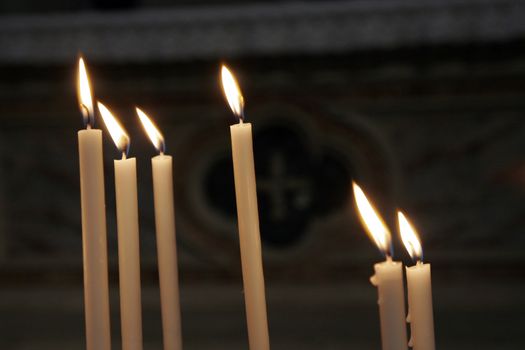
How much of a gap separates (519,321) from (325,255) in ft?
2.10

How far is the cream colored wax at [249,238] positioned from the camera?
57cm

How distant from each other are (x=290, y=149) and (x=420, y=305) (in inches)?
76.2

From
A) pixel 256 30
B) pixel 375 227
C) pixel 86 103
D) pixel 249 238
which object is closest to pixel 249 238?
pixel 249 238

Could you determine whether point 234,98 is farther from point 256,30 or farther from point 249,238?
point 256,30

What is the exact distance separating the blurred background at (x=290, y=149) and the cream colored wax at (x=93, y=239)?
1.66 metres

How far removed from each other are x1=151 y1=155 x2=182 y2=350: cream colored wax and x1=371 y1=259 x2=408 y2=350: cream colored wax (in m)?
0.21

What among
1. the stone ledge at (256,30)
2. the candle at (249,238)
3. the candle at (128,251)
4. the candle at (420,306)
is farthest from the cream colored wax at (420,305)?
the stone ledge at (256,30)

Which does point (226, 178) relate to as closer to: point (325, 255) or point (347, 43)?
point (325, 255)

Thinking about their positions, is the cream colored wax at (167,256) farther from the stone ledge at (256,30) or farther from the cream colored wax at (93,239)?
the stone ledge at (256,30)

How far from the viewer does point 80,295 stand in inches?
98.0

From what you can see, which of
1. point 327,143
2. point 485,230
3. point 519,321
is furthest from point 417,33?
point 519,321

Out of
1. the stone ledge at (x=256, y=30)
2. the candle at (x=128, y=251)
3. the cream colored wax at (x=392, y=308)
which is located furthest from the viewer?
the stone ledge at (x=256, y=30)

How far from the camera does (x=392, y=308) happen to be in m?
0.48

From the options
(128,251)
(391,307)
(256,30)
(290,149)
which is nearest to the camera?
(391,307)
